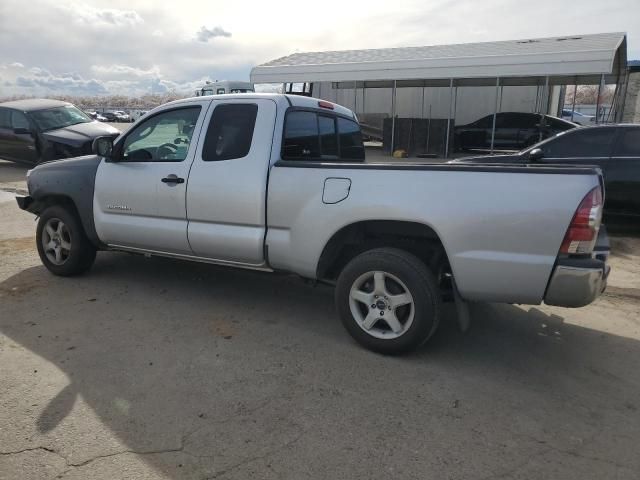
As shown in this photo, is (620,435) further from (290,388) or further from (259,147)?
(259,147)

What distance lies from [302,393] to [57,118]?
12746mm

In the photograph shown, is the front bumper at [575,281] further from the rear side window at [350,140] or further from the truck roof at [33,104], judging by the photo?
the truck roof at [33,104]

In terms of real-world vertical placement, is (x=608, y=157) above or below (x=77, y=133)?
below

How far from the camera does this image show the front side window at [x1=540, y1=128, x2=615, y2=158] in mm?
7246

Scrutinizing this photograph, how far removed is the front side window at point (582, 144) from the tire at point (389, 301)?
5110mm

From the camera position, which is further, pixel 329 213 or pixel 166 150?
pixel 166 150

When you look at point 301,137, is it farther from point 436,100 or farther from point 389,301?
point 436,100

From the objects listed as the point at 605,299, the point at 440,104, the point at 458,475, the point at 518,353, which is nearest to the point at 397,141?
the point at 440,104

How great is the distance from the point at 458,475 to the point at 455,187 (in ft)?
5.58

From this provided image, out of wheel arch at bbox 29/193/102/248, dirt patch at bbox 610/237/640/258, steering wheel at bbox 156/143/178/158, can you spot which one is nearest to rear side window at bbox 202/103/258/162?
steering wheel at bbox 156/143/178/158

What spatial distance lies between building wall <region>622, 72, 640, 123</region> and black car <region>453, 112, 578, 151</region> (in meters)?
7.52

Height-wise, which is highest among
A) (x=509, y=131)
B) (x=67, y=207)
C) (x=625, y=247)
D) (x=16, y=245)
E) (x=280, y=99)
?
(x=509, y=131)

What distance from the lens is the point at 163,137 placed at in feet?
Result: 15.7

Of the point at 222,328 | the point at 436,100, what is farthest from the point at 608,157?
the point at 436,100
